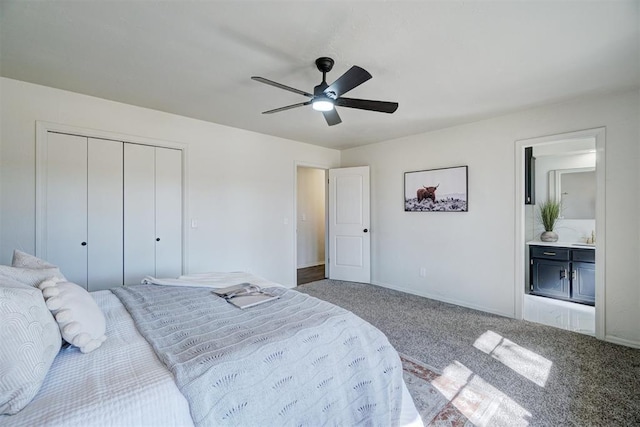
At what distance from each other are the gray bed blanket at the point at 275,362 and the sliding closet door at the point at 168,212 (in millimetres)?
1687

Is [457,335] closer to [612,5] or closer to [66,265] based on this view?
[612,5]

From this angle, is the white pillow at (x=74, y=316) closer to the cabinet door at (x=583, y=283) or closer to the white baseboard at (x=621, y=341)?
the white baseboard at (x=621, y=341)

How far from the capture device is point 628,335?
8.59 feet

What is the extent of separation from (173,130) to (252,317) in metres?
Answer: 2.77

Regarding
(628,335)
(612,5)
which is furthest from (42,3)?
(628,335)

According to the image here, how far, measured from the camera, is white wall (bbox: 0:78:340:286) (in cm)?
253

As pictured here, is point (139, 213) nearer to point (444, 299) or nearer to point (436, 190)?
point (436, 190)

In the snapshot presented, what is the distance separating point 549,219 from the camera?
4.20m

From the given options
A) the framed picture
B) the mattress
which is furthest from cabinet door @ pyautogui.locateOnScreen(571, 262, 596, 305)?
the mattress

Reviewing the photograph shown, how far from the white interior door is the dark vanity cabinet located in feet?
7.94

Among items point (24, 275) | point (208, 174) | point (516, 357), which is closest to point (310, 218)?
point (208, 174)

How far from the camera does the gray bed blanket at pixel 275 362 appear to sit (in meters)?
1.08

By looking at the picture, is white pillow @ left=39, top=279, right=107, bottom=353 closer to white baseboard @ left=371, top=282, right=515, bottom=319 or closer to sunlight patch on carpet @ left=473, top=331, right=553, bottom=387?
sunlight patch on carpet @ left=473, top=331, right=553, bottom=387

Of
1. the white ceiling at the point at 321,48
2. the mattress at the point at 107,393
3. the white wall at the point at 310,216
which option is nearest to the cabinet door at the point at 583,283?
the white ceiling at the point at 321,48
